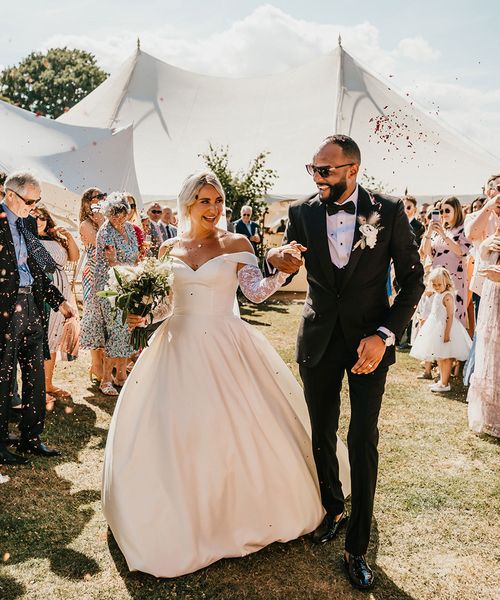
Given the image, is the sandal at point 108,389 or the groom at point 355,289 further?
the sandal at point 108,389

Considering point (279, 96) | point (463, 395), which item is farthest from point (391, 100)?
point (463, 395)

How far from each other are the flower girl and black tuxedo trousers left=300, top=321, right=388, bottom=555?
12.4 ft

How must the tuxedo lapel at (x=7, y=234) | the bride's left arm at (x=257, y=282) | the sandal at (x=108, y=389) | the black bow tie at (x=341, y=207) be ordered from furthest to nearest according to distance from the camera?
1. the sandal at (x=108, y=389)
2. the tuxedo lapel at (x=7, y=234)
3. the bride's left arm at (x=257, y=282)
4. the black bow tie at (x=341, y=207)

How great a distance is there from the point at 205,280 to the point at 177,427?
892 millimetres

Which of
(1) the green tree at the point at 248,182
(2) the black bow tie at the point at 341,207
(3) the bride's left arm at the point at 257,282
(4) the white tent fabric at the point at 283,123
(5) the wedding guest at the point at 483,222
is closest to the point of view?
(2) the black bow tie at the point at 341,207

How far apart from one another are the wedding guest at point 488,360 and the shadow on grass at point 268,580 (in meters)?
2.52

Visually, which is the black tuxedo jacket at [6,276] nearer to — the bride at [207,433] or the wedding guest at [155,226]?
the bride at [207,433]

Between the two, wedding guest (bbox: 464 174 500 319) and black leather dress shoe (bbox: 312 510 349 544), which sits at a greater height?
wedding guest (bbox: 464 174 500 319)

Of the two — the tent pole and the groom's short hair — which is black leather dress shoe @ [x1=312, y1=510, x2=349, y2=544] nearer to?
the groom's short hair

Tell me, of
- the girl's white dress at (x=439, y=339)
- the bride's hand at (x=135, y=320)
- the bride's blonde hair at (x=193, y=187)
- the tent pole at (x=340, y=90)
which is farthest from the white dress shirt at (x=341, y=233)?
the tent pole at (x=340, y=90)

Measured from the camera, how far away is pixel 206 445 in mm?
3324

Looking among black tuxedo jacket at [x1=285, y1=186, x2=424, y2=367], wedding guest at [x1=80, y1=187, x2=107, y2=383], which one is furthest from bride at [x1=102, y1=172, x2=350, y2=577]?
wedding guest at [x1=80, y1=187, x2=107, y2=383]

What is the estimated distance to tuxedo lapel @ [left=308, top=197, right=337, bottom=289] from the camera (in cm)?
324

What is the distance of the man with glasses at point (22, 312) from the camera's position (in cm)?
436
